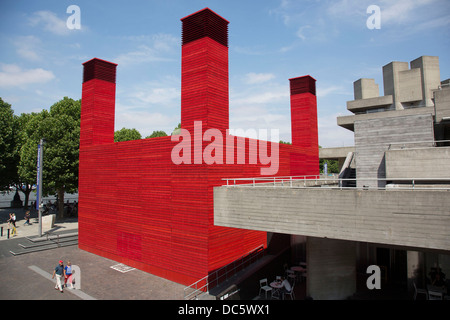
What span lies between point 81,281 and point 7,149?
25891 millimetres

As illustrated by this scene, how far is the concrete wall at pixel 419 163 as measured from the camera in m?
10.5

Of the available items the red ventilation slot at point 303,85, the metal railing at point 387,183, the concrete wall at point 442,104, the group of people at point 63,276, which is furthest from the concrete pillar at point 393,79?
the group of people at point 63,276

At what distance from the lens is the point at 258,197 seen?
37.4 ft

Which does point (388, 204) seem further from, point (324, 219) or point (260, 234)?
point (260, 234)

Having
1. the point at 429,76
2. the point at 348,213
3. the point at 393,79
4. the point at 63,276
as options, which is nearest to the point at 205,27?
the point at 348,213

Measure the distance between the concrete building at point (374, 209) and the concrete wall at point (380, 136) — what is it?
4 centimetres

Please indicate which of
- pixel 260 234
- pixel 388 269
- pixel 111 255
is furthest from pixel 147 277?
pixel 388 269

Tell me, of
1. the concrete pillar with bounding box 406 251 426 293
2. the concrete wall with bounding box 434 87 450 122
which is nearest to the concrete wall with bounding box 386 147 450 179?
the concrete wall with bounding box 434 87 450 122

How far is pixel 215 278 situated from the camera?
44.5 ft

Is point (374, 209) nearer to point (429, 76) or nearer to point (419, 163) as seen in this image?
point (419, 163)

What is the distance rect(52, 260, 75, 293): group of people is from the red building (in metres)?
3.76

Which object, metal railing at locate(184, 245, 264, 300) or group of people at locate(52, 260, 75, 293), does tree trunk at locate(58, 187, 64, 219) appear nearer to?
group of people at locate(52, 260, 75, 293)

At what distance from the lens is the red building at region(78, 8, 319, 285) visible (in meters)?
13.6
